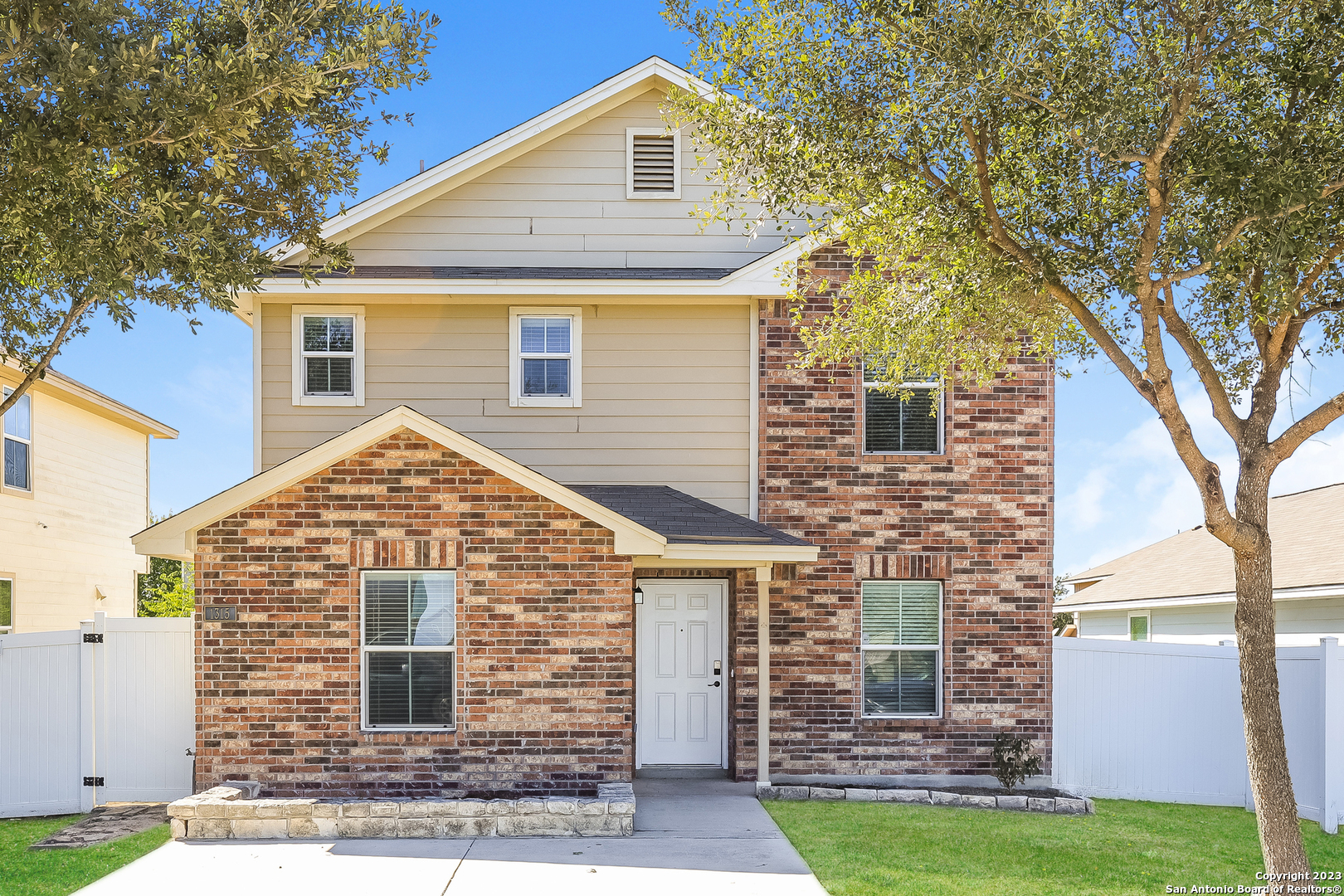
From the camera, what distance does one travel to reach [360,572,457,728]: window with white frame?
10.1m

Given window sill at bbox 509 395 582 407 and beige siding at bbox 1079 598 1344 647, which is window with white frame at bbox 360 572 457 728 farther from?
beige siding at bbox 1079 598 1344 647

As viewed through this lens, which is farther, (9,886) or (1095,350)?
(1095,350)

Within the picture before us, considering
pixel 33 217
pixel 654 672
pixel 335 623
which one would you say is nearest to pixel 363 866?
pixel 335 623

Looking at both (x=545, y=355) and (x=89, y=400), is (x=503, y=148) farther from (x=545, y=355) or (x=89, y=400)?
(x=89, y=400)

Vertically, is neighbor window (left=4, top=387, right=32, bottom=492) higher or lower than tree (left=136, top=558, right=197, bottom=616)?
higher

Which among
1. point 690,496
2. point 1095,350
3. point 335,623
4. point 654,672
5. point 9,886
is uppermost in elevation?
point 1095,350

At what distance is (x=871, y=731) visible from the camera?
11656 mm

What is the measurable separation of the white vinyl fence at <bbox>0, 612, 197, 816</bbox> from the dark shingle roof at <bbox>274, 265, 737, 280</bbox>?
450cm

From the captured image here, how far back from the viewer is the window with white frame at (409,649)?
10.1 meters

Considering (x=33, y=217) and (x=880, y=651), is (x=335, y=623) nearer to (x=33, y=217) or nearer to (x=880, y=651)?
(x=33, y=217)

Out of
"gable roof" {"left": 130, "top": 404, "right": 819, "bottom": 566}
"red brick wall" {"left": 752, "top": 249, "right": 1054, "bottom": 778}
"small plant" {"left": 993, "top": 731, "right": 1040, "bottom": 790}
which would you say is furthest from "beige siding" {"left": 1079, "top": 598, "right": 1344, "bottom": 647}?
"gable roof" {"left": 130, "top": 404, "right": 819, "bottom": 566}

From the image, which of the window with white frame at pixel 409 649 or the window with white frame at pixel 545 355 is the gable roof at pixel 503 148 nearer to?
the window with white frame at pixel 545 355

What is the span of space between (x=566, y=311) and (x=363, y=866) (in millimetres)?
6688

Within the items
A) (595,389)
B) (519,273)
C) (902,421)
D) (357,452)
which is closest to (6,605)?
(357,452)
